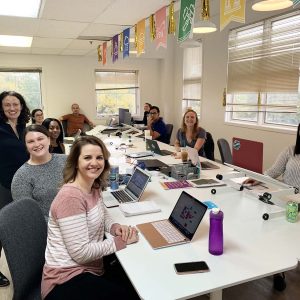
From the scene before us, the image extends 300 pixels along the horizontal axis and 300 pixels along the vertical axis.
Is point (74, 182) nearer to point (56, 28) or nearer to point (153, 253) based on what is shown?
point (153, 253)

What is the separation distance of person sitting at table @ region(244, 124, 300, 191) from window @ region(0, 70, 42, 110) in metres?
6.62

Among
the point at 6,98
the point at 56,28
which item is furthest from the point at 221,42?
the point at 6,98

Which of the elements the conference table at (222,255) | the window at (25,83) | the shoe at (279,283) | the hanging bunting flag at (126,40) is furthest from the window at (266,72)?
the window at (25,83)

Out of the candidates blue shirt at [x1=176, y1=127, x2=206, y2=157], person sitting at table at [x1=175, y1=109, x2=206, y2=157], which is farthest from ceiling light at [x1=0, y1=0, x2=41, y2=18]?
blue shirt at [x1=176, y1=127, x2=206, y2=157]

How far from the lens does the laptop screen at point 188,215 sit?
5.02 ft

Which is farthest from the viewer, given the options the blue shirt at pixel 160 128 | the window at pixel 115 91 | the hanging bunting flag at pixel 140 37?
the window at pixel 115 91

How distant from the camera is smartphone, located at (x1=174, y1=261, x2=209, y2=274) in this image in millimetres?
1272

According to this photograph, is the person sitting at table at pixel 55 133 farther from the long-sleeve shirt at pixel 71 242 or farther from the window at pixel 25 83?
the window at pixel 25 83

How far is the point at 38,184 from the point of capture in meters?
1.94

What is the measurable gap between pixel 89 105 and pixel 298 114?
5.38 metres

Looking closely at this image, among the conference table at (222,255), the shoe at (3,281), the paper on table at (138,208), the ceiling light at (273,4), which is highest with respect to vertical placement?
the ceiling light at (273,4)

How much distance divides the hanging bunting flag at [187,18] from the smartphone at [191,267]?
7.07 feet

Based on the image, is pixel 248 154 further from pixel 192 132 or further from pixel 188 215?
pixel 192 132

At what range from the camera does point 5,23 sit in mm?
4141
